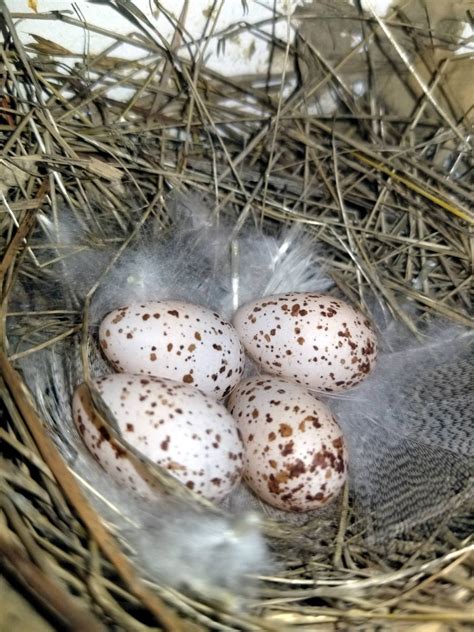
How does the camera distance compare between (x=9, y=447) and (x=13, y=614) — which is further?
(x=9, y=447)

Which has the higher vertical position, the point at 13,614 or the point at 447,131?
the point at 447,131

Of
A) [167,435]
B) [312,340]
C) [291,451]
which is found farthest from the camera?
[312,340]

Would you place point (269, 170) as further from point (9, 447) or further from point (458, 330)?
point (9, 447)

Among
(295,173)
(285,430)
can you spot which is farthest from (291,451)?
(295,173)

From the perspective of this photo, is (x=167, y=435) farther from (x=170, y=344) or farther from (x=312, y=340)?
(x=312, y=340)

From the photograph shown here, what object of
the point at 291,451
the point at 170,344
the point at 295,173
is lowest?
the point at 291,451

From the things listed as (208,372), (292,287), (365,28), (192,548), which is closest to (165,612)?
(192,548)

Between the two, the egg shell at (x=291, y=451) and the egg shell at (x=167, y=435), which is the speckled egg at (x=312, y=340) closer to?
the egg shell at (x=291, y=451)
